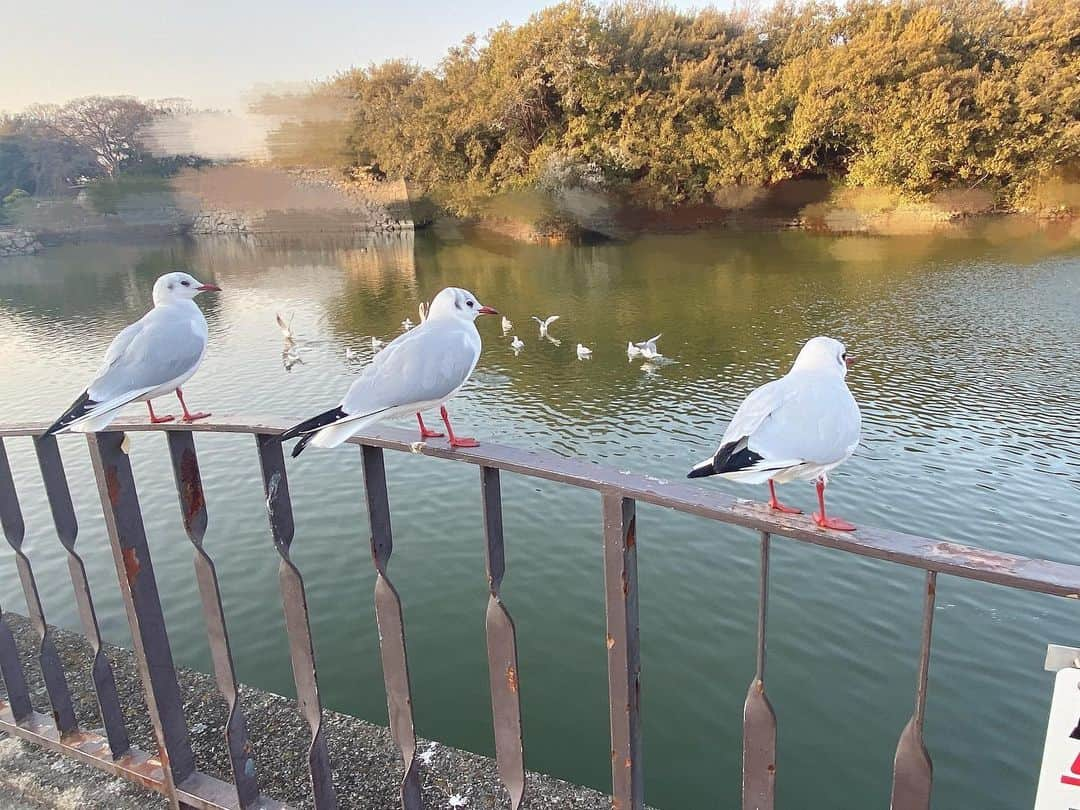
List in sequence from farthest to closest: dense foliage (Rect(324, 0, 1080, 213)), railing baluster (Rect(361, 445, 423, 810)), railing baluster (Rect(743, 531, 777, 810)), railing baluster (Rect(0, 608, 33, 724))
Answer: dense foliage (Rect(324, 0, 1080, 213)) < railing baluster (Rect(0, 608, 33, 724)) < railing baluster (Rect(361, 445, 423, 810)) < railing baluster (Rect(743, 531, 777, 810))

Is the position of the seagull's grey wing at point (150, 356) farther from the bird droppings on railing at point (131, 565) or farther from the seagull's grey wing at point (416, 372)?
the seagull's grey wing at point (416, 372)

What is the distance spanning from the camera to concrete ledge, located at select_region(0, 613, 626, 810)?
2.14 metres

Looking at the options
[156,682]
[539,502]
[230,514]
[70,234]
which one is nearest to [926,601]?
[156,682]

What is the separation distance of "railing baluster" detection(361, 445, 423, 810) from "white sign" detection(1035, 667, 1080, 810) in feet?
3.76

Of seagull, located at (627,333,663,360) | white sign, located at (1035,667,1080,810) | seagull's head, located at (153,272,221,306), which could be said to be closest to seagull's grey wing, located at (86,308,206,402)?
seagull's head, located at (153,272,221,306)

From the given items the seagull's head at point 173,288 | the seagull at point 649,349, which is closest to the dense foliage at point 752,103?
the seagull at point 649,349

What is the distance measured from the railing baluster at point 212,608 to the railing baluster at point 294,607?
0.18 m

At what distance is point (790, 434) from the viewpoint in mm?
1737

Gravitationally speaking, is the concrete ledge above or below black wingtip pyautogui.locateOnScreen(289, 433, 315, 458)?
below

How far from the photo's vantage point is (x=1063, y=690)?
1023 millimetres

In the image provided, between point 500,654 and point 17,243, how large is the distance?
47.3 meters

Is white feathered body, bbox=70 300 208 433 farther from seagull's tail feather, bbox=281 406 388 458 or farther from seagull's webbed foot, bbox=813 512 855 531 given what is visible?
seagull's webbed foot, bbox=813 512 855 531

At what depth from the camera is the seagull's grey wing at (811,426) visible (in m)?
1.71

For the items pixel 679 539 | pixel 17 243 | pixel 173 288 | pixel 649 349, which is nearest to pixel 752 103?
pixel 649 349
